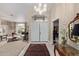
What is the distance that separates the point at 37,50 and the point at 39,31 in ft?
1.53

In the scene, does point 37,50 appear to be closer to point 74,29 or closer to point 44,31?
point 44,31

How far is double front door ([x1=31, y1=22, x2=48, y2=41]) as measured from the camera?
3414 mm

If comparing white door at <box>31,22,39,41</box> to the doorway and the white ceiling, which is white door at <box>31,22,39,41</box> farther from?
the doorway

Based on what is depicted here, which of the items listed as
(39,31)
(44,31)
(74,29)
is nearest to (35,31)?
(39,31)

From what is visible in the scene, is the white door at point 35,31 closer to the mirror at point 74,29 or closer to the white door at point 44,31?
the white door at point 44,31

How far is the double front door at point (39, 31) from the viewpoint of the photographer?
3.41 metres

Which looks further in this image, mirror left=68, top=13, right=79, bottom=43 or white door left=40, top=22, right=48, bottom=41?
white door left=40, top=22, right=48, bottom=41

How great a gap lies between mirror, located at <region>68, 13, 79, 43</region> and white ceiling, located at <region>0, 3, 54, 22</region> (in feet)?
2.02

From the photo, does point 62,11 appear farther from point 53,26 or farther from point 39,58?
point 39,58

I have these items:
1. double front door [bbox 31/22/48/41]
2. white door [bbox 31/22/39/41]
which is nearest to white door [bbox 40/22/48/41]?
double front door [bbox 31/22/48/41]

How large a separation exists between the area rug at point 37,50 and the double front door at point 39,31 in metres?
0.17

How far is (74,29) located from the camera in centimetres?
314

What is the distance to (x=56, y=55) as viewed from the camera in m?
3.20

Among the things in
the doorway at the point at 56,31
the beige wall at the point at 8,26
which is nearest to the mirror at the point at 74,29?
the doorway at the point at 56,31
